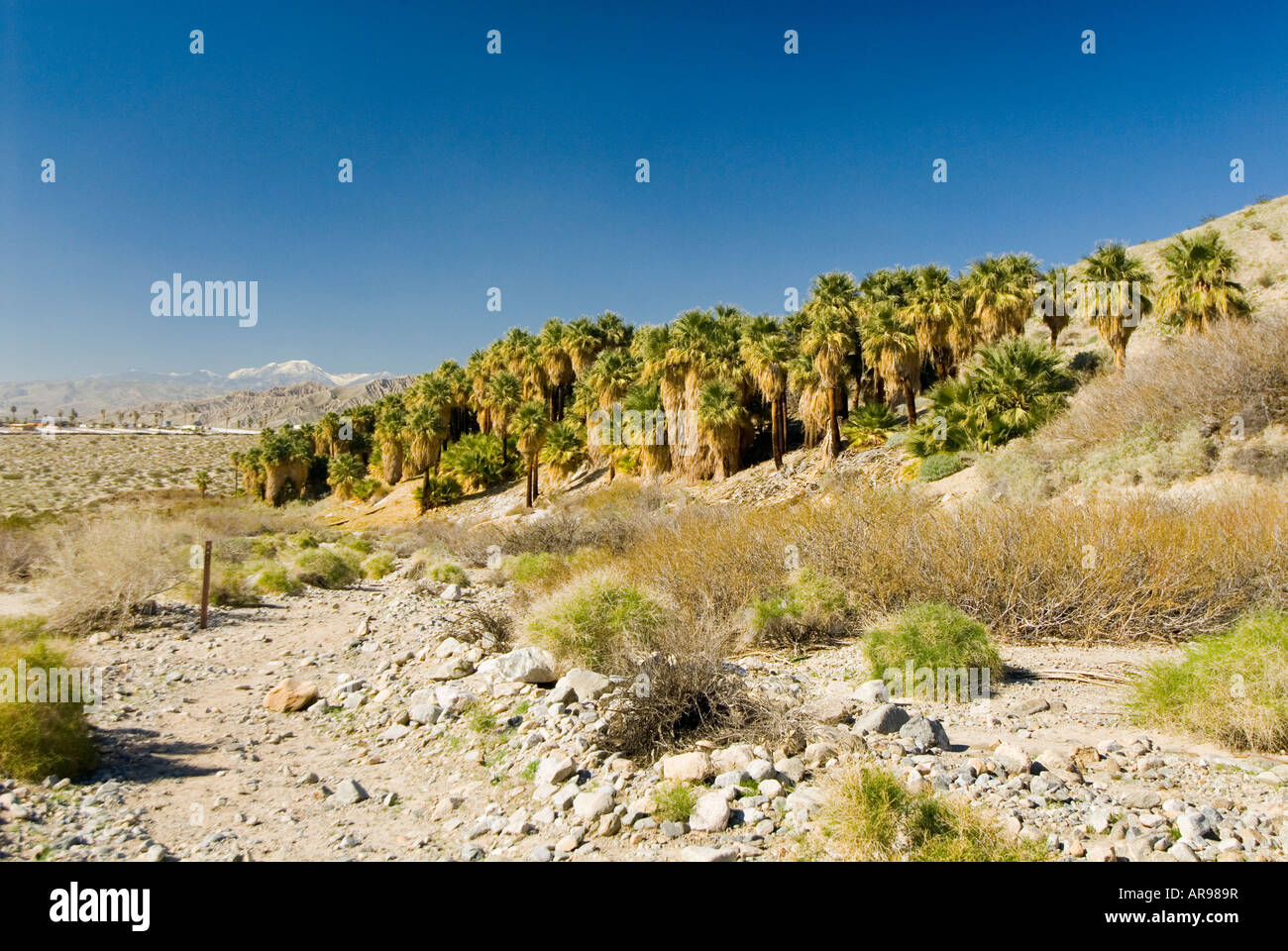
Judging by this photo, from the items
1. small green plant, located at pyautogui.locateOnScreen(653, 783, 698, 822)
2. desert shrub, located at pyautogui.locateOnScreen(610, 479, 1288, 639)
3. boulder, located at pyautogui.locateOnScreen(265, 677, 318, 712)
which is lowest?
boulder, located at pyautogui.locateOnScreen(265, 677, 318, 712)

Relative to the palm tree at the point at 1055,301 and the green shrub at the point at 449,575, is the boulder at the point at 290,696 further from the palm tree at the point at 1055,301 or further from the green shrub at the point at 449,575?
the palm tree at the point at 1055,301

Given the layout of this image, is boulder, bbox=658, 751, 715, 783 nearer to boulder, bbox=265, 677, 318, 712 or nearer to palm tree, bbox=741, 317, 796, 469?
boulder, bbox=265, 677, 318, 712

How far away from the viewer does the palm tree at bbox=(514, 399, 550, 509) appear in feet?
120

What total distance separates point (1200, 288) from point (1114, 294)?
2436 millimetres

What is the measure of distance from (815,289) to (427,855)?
32.7m

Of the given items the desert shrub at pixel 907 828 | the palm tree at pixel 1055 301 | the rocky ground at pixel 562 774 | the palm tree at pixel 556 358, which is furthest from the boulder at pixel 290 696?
the palm tree at pixel 556 358

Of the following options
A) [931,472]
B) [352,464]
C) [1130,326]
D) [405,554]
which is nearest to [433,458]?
[352,464]

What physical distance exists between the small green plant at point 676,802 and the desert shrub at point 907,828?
3.06 feet

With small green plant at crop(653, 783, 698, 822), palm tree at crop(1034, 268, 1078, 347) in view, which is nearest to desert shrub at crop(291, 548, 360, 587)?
small green plant at crop(653, 783, 698, 822)

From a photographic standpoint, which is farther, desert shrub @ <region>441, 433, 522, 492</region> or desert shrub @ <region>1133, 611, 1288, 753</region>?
desert shrub @ <region>441, 433, 522, 492</region>

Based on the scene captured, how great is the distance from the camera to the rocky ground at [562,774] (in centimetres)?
427

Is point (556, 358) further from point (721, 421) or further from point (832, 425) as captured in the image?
point (832, 425)

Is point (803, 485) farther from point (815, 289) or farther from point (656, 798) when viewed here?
point (656, 798)

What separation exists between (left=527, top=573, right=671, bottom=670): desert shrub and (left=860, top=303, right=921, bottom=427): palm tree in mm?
22555
